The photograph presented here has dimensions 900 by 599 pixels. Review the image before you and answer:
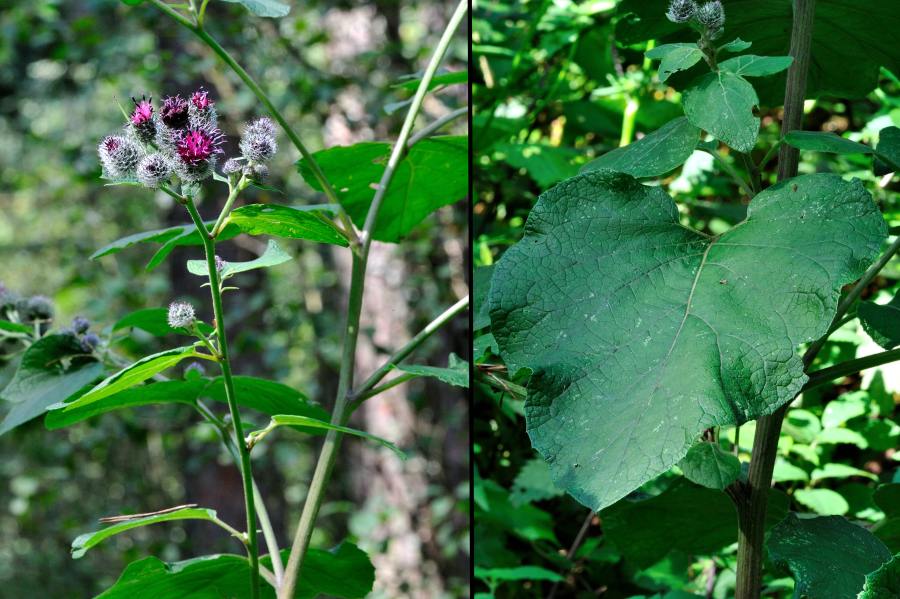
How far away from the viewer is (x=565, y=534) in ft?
4.34

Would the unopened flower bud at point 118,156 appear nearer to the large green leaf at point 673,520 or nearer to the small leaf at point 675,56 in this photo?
the small leaf at point 675,56

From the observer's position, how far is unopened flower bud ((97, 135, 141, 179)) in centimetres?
57

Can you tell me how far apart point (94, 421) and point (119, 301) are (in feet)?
2.33

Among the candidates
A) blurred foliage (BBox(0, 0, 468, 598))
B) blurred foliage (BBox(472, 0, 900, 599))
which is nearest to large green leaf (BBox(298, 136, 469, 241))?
blurred foliage (BBox(472, 0, 900, 599))

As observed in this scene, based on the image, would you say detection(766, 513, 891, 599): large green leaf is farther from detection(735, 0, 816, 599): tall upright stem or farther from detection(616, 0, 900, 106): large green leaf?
detection(616, 0, 900, 106): large green leaf

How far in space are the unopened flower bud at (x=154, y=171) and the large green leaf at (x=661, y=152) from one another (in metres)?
0.28

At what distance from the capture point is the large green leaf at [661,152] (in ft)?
1.98

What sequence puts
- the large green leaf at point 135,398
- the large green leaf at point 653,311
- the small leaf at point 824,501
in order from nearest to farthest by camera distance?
the large green leaf at point 653,311
the large green leaf at point 135,398
the small leaf at point 824,501

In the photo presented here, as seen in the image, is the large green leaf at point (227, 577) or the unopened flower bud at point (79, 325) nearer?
the large green leaf at point (227, 577)

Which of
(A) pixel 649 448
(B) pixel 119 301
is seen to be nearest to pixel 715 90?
(A) pixel 649 448

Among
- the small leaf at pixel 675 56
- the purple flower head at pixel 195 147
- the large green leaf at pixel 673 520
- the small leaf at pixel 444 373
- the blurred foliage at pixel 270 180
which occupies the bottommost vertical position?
the blurred foliage at pixel 270 180

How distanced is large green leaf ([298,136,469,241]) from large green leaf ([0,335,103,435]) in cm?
25

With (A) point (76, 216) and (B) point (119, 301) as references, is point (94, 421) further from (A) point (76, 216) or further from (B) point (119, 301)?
(A) point (76, 216)

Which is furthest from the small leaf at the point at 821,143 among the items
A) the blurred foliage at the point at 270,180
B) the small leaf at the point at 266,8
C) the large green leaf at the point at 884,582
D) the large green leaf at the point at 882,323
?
the blurred foliage at the point at 270,180
